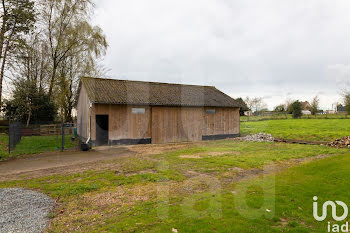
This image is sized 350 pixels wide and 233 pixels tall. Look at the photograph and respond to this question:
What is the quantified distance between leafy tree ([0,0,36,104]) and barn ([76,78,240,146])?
5845 mm

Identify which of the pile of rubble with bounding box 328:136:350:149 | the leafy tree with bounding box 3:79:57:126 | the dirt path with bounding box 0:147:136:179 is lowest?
the dirt path with bounding box 0:147:136:179

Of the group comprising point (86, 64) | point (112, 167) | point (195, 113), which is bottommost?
point (112, 167)

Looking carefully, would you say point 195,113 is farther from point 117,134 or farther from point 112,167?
point 112,167

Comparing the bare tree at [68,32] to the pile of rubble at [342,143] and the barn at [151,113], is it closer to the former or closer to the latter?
the barn at [151,113]

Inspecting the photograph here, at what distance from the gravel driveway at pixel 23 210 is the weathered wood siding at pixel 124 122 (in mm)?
9939

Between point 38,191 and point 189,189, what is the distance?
4.47 meters

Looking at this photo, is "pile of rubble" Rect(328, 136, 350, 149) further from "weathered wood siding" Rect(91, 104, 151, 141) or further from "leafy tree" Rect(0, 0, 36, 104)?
"leafy tree" Rect(0, 0, 36, 104)

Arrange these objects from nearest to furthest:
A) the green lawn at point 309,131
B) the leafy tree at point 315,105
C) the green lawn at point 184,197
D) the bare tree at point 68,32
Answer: the green lawn at point 184,197
the green lawn at point 309,131
the bare tree at point 68,32
the leafy tree at point 315,105

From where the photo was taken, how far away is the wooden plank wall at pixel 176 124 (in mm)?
17922

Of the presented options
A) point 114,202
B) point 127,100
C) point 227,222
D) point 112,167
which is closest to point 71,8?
point 127,100

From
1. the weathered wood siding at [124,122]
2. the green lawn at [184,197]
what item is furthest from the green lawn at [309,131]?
the green lawn at [184,197]

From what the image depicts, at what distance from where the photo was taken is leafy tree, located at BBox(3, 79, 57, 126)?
24156mm

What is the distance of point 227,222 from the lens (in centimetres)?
401

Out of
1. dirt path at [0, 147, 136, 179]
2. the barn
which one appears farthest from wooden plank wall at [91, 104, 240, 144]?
dirt path at [0, 147, 136, 179]
